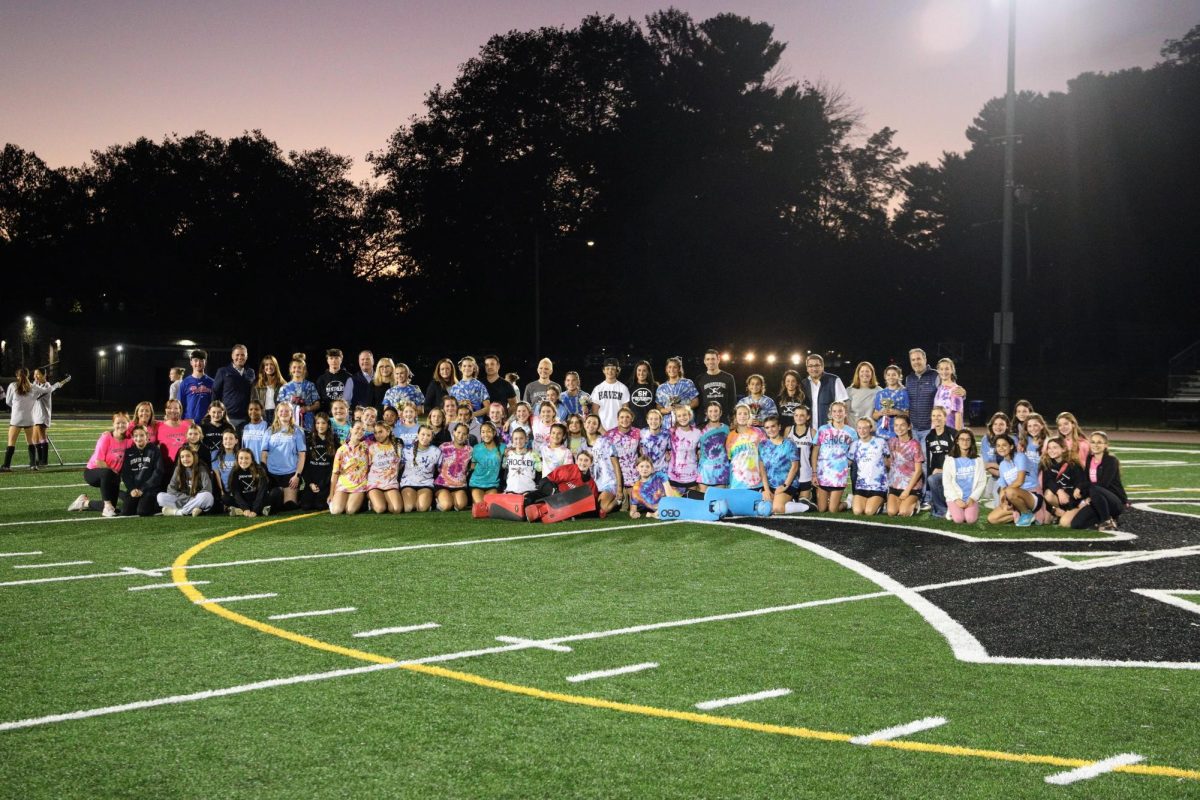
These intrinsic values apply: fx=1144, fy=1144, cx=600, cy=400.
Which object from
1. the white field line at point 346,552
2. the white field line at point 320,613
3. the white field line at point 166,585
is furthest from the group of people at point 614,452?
the white field line at point 320,613

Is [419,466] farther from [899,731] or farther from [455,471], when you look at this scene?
[899,731]

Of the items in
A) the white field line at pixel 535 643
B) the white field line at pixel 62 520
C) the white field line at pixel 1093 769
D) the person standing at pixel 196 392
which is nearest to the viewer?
the white field line at pixel 1093 769

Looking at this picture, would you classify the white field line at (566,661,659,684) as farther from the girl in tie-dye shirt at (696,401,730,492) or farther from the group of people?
the girl in tie-dye shirt at (696,401,730,492)

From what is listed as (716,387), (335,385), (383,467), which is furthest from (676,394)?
(335,385)

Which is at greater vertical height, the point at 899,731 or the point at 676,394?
the point at 676,394

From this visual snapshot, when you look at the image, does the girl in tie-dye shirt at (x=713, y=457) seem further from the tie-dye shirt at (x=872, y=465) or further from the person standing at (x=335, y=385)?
the person standing at (x=335, y=385)

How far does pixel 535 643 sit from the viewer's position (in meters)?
7.32

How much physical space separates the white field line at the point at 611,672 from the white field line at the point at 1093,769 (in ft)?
8.04

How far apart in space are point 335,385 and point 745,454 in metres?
5.82

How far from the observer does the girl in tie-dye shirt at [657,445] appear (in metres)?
14.3

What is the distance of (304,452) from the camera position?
14.5m

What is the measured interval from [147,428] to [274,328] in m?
46.5

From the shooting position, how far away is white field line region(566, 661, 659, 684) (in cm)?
647

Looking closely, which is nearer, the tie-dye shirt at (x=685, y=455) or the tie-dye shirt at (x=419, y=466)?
the tie-dye shirt at (x=685, y=455)
